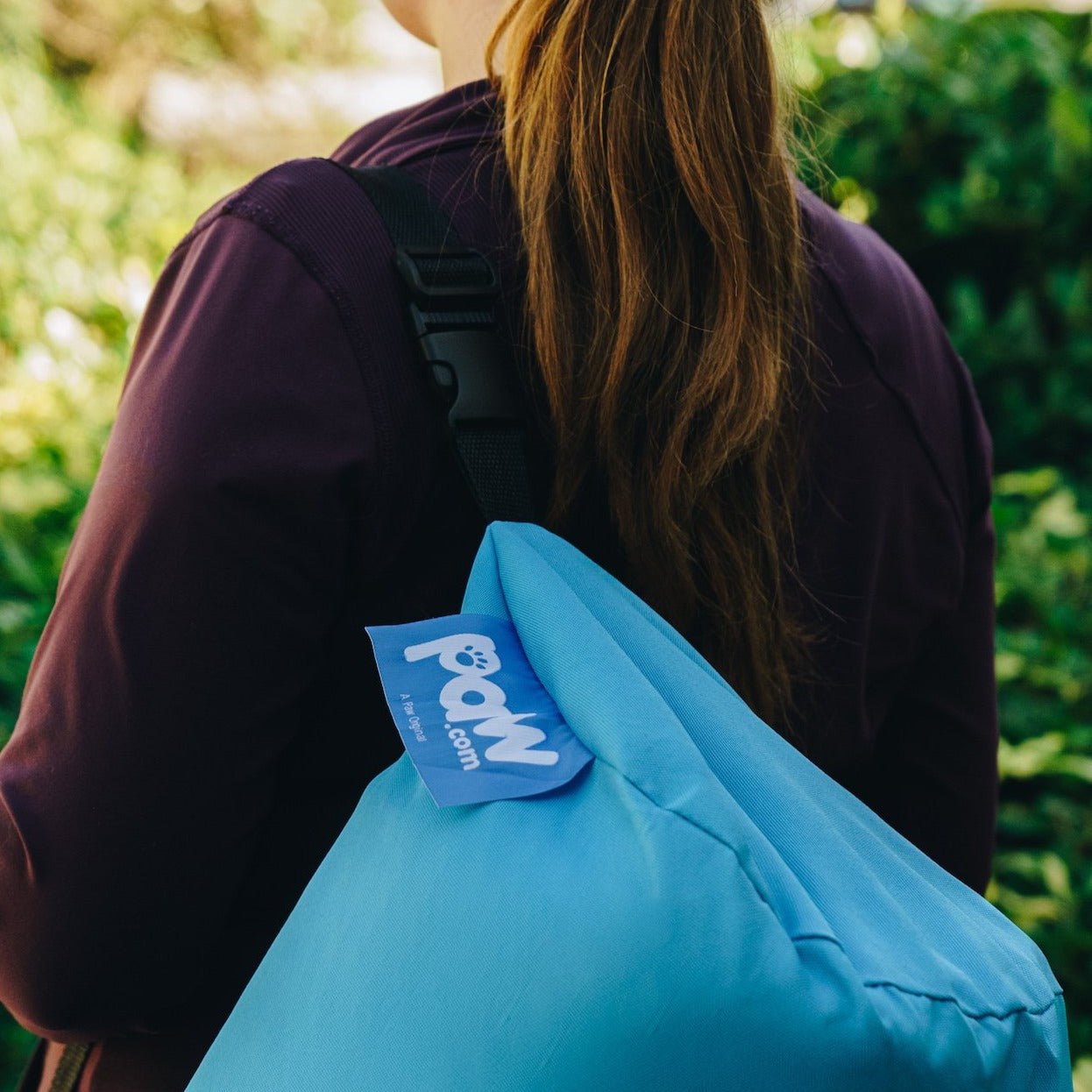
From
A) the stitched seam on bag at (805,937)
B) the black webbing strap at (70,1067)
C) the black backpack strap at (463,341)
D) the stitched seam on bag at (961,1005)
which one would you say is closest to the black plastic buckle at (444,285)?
the black backpack strap at (463,341)

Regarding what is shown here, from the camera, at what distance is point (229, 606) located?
0.86m

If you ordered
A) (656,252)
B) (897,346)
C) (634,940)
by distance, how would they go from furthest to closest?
(897,346) → (656,252) → (634,940)

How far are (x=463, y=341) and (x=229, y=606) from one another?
26 centimetres

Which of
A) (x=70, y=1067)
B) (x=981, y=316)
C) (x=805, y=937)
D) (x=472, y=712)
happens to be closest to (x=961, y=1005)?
(x=805, y=937)

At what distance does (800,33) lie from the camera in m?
3.55

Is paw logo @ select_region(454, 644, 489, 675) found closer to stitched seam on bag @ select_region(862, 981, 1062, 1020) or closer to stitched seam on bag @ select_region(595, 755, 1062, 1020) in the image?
stitched seam on bag @ select_region(595, 755, 1062, 1020)

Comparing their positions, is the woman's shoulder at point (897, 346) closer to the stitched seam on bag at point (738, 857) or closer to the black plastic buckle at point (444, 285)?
the black plastic buckle at point (444, 285)

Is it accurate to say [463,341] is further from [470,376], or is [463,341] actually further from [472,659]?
[472,659]

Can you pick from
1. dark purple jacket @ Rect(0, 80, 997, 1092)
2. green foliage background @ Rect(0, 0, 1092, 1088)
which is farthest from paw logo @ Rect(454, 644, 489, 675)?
green foliage background @ Rect(0, 0, 1092, 1088)

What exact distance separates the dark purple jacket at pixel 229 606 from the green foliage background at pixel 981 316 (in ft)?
1.76

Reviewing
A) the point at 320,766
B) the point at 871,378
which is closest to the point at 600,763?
the point at 320,766

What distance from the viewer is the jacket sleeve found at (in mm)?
848

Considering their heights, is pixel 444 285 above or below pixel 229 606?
above

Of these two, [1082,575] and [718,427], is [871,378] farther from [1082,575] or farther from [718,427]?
[1082,575]
